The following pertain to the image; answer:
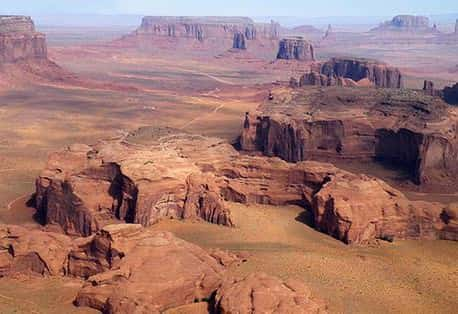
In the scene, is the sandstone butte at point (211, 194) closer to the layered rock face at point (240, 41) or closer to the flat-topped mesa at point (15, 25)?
the flat-topped mesa at point (15, 25)

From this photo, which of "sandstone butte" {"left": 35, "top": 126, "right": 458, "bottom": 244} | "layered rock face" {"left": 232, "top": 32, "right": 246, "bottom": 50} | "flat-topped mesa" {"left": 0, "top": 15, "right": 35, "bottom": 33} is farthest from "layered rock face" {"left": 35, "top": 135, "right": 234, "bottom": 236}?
"layered rock face" {"left": 232, "top": 32, "right": 246, "bottom": 50}

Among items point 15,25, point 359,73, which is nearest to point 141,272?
point 359,73

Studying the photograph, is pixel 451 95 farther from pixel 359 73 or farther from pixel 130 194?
pixel 130 194

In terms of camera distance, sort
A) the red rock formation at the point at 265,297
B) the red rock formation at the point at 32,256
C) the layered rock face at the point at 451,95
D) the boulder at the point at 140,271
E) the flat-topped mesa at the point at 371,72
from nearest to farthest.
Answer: the red rock formation at the point at 265,297 → the boulder at the point at 140,271 → the red rock formation at the point at 32,256 → the layered rock face at the point at 451,95 → the flat-topped mesa at the point at 371,72

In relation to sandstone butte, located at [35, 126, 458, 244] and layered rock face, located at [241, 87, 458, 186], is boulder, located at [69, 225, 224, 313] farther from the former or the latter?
layered rock face, located at [241, 87, 458, 186]

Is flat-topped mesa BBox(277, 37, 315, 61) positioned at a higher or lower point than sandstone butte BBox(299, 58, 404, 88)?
higher

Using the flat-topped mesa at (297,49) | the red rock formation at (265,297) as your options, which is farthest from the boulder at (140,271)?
the flat-topped mesa at (297,49)
